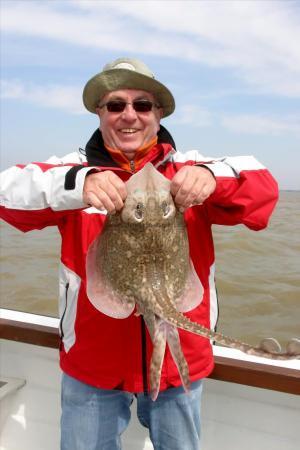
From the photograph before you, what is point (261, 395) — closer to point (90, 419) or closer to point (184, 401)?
point (184, 401)

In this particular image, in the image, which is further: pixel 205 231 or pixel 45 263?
pixel 45 263

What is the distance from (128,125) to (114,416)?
1761mm

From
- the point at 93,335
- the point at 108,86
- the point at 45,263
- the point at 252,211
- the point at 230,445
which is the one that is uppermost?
the point at 108,86

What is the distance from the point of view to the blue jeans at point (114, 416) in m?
2.62

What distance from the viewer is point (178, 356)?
6.27 ft

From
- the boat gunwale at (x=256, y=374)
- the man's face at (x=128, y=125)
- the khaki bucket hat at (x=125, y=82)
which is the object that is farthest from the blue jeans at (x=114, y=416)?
the khaki bucket hat at (x=125, y=82)

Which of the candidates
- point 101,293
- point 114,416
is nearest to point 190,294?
point 101,293

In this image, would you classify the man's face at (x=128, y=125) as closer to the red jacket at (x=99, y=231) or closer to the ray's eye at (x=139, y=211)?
the red jacket at (x=99, y=231)

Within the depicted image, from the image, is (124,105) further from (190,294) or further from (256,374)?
(256,374)

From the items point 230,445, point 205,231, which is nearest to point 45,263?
point 230,445

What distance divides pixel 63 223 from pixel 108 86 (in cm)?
86

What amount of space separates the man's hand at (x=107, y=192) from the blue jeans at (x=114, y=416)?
128 centimetres

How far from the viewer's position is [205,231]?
2.63 metres

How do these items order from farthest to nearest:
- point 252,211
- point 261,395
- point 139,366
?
1. point 261,395
2. point 139,366
3. point 252,211
